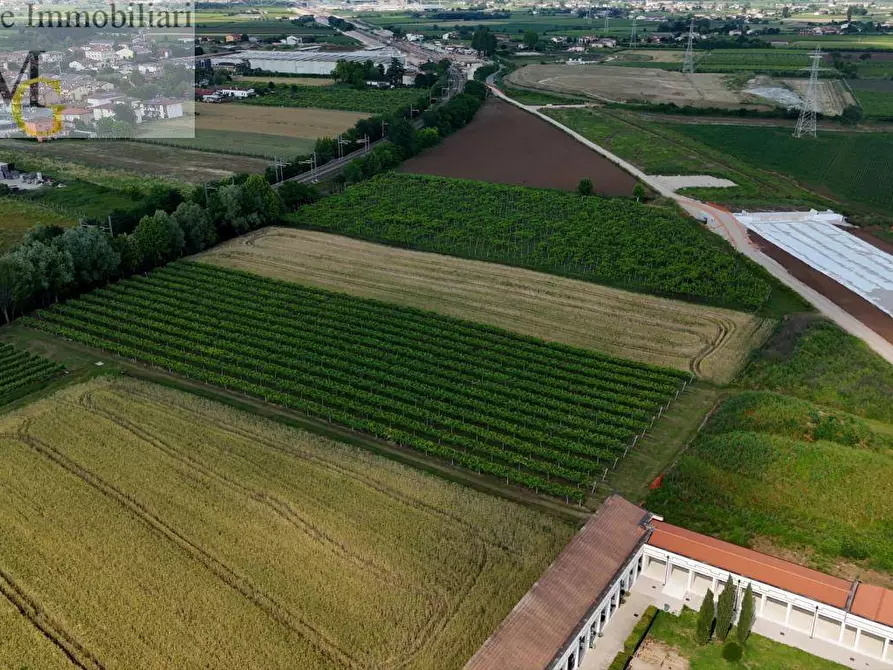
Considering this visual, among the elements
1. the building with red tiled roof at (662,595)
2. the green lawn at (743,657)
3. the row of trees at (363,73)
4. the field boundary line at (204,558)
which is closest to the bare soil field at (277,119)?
the row of trees at (363,73)

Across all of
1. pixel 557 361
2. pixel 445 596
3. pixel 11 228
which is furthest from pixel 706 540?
pixel 11 228

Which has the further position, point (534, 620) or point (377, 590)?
point (377, 590)

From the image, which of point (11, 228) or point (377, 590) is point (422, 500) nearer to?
point (377, 590)

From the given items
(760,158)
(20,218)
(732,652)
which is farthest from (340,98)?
(732,652)

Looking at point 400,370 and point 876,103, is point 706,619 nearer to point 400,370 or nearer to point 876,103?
point 400,370

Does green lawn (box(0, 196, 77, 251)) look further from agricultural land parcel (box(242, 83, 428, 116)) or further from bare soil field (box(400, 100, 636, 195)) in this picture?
agricultural land parcel (box(242, 83, 428, 116))
